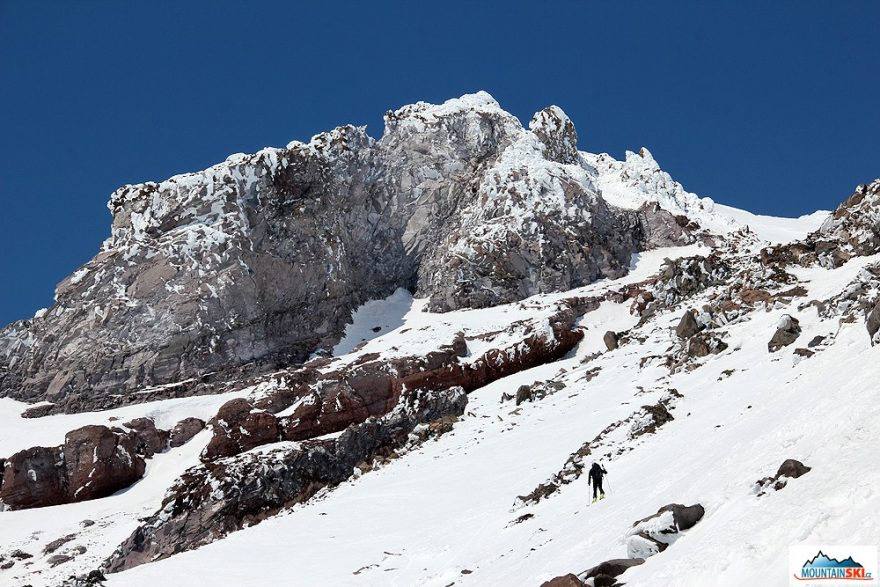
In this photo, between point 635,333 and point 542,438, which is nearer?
point 542,438

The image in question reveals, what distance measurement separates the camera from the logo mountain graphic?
8.98 meters

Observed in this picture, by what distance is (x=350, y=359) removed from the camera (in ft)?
198

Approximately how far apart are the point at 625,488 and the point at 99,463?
1566 inches

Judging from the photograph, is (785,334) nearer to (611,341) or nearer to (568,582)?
(611,341)

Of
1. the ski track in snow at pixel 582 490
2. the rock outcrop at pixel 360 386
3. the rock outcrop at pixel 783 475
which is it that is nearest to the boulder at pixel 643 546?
the ski track in snow at pixel 582 490

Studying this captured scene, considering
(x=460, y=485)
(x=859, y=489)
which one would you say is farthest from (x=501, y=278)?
(x=859, y=489)

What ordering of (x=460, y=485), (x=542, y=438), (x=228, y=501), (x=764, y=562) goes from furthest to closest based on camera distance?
1. (x=228, y=501)
2. (x=542, y=438)
3. (x=460, y=485)
4. (x=764, y=562)

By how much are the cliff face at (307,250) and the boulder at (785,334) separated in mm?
45213

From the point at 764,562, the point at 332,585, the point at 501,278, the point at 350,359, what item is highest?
the point at 501,278

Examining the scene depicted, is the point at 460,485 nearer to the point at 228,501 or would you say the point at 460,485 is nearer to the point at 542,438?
the point at 542,438

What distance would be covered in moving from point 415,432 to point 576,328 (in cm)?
2101

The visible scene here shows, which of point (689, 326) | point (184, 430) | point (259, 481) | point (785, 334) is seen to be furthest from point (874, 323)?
point (184, 430)

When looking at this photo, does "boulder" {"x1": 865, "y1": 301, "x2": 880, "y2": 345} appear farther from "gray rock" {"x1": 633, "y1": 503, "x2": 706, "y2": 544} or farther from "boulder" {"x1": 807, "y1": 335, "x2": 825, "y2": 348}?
"gray rock" {"x1": 633, "y1": 503, "x2": 706, "y2": 544}

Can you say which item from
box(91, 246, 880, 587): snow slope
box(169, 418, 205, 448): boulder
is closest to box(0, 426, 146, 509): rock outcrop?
box(169, 418, 205, 448): boulder
